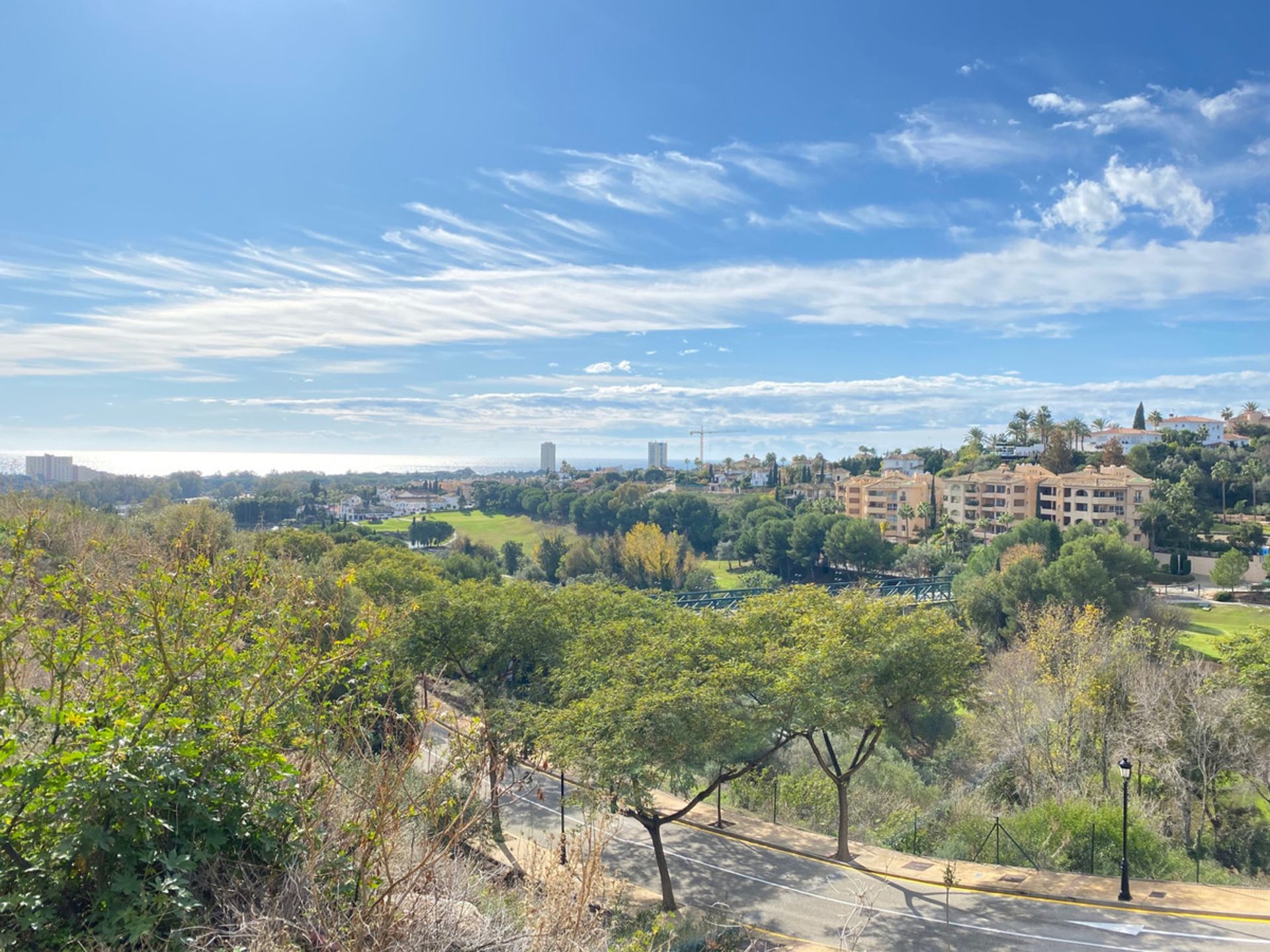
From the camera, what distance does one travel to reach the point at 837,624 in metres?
15.4

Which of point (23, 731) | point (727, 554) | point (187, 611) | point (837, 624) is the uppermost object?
point (187, 611)

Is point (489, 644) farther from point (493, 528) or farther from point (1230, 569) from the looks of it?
point (493, 528)

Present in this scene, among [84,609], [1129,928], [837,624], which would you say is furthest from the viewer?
[837,624]

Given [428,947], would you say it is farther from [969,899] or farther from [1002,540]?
[1002,540]

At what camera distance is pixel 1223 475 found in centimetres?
6919

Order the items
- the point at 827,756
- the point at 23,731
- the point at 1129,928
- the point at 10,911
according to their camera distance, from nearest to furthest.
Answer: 1. the point at 10,911
2. the point at 23,731
3. the point at 1129,928
4. the point at 827,756

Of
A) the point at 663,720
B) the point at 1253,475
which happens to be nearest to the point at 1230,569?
the point at 1253,475

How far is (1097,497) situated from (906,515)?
17.7 m

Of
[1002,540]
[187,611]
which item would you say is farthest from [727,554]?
[187,611]

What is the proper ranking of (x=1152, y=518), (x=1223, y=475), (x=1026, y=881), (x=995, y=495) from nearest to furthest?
(x=1026, y=881) → (x=1152, y=518) → (x=1223, y=475) → (x=995, y=495)

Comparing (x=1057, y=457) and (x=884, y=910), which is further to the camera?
(x=1057, y=457)

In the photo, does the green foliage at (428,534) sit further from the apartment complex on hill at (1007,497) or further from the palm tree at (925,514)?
the palm tree at (925,514)

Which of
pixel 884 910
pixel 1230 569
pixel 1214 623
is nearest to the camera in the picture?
pixel 884 910

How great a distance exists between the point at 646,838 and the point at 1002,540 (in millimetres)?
41211
